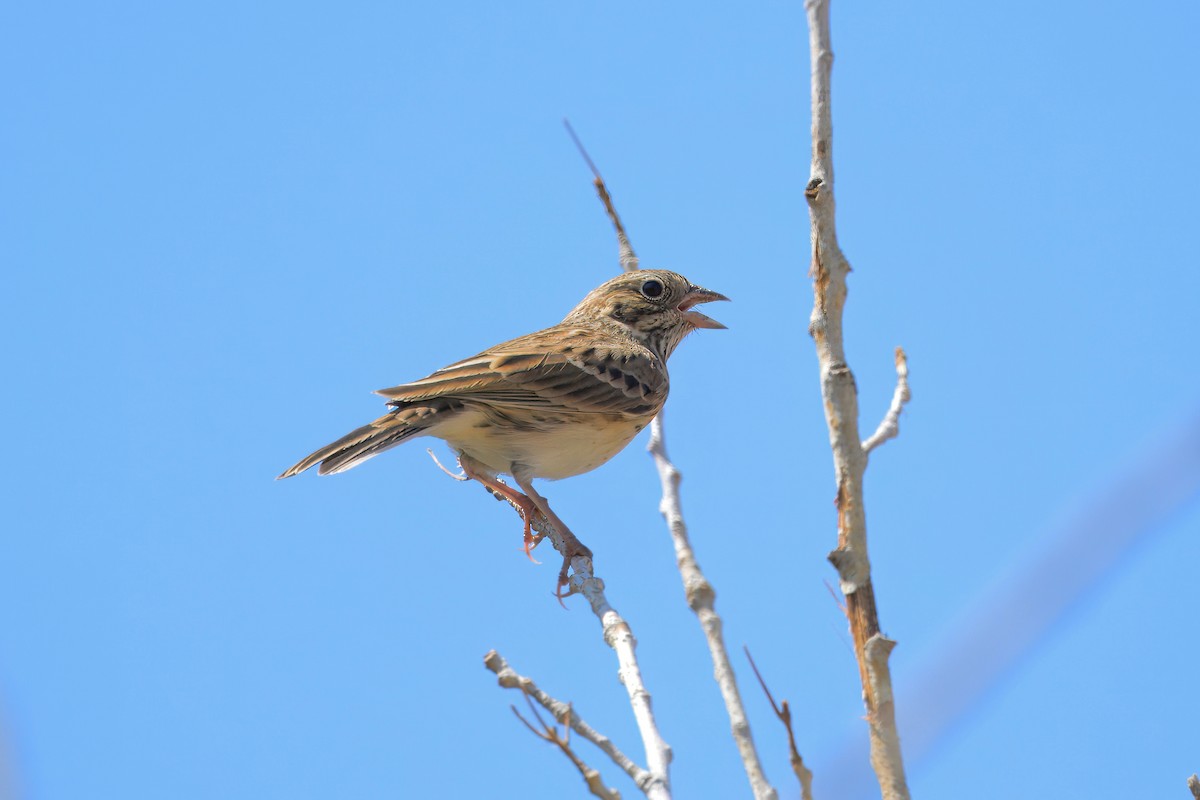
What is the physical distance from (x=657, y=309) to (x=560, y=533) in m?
2.34

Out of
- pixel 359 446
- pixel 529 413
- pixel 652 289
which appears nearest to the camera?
pixel 359 446

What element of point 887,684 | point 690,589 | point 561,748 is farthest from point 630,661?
point 887,684

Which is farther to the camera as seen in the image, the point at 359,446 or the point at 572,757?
the point at 359,446

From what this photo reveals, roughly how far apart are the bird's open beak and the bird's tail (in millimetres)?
2729

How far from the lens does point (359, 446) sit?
5746mm

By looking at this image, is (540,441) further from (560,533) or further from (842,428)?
(842,428)

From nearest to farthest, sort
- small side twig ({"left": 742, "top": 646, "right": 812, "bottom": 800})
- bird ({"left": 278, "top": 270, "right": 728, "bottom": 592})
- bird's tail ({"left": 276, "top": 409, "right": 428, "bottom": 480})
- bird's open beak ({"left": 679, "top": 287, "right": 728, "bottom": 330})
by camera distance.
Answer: small side twig ({"left": 742, "top": 646, "right": 812, "bottom": 800}), bird's tail ({"left": 276, "top": 409, "right": 428, "bottom": 480}), bird ({"left": 278, "top": 270, "right": 728, "bottom": 592}), bird's open beak ({"left": 679, "top": 287, "right": 728, "bottom": 330})

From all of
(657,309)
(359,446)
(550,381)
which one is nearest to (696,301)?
(657,309)

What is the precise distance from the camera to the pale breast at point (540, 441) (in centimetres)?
652

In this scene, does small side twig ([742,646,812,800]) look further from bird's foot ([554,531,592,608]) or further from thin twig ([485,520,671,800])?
bird's foot ([554,531,592,608])

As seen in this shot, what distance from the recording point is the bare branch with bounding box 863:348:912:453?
3289mm

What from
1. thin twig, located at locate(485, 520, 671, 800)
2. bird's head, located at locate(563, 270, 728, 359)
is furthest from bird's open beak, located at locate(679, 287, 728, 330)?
thin twig, located at locate(485, 520, 671, 800)

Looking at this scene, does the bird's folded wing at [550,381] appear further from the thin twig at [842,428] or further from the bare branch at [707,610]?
the thin twig at [842,428]

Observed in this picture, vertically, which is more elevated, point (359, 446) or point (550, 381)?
point (550, 381)
